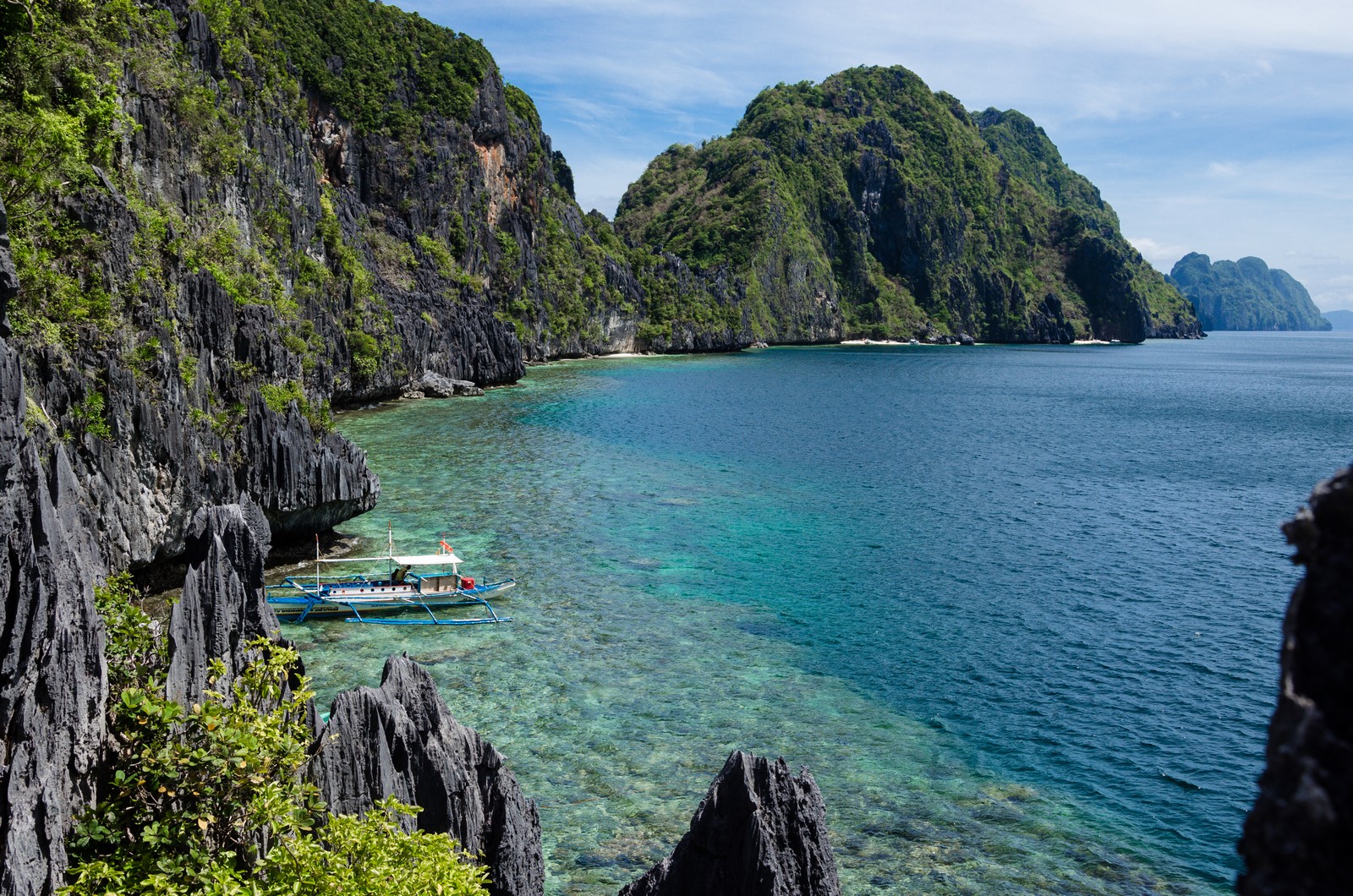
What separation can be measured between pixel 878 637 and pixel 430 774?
61.6 ft

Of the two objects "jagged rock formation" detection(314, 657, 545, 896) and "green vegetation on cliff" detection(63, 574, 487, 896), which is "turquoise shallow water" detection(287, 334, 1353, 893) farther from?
"green vegetation on cliff" detection(63, 574, 487, 896)

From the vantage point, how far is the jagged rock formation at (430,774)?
574 inches

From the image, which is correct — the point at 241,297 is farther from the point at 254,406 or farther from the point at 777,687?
the point at 777,687

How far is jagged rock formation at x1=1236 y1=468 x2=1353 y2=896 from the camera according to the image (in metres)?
3.23

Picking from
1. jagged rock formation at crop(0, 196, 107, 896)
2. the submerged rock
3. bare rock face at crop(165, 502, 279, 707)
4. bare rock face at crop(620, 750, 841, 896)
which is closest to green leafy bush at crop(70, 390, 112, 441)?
bare rock face at crop(165, 502, 279, 707)

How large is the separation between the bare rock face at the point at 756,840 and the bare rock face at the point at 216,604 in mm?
7534

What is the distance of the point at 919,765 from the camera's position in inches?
885

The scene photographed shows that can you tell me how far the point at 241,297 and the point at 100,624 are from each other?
23.3 metres

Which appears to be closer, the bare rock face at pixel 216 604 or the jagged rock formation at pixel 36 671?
the jagged rock formation at pixel 36 671

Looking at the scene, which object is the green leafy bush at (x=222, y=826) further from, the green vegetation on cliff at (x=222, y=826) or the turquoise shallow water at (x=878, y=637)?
the turquoise shallow water at (x=878, y=637)

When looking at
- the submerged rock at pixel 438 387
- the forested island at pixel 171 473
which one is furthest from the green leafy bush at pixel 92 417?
the submerged rock at pixel 438 387

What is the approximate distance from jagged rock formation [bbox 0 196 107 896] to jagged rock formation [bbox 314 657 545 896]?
3554 millimetres

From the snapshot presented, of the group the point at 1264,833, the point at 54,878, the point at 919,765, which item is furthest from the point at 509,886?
the point at 1264,833

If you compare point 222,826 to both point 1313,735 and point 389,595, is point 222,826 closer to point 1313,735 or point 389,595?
point 1313,735
